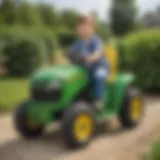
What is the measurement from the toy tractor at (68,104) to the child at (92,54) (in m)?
0.09

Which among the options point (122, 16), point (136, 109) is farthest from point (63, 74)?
point (122, 16)

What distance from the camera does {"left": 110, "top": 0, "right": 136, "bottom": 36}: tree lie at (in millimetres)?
26266

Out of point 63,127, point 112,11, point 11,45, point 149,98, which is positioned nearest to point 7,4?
point 11,45

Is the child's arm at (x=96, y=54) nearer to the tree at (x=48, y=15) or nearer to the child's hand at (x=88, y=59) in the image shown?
the child's hand at (x=88, y=59)

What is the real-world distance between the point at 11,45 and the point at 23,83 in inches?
54.5

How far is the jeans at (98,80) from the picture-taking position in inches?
208

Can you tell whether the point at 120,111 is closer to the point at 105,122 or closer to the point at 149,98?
the point at 105,122

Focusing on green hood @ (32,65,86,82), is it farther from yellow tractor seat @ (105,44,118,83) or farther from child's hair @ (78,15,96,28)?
child's hair @ (78,15,96,28)

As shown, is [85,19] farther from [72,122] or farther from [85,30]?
[72,122]

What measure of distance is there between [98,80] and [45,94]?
648 millimetres

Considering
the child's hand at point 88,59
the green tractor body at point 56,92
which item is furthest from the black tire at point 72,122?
the child's hand at point 88,59

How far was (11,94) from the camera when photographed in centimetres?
825

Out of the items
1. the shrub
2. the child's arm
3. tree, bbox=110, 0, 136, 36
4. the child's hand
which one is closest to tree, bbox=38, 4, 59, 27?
the shrub

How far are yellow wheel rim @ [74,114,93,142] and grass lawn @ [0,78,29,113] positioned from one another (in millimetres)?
2380
